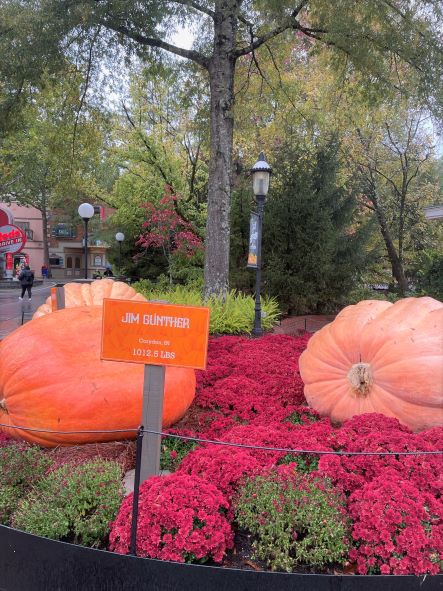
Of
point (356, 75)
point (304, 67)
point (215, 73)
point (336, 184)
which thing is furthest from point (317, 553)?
point (304, 67)

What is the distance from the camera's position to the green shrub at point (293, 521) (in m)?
1.96

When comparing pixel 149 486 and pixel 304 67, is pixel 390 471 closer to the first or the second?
pixel 149 486

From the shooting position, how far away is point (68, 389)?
302 cm

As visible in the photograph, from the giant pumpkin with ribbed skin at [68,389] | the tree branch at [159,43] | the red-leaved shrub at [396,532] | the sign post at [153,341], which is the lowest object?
the red-leaved shrub at [396,532]

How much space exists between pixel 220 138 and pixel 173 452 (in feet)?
23.6

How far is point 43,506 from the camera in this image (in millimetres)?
2242

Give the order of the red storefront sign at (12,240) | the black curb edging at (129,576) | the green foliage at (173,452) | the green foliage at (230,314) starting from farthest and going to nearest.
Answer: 1. the red storefront sign at (12,240)
2. the green foliage at (230,314)
3. the green foliage at (173,452)
4. the black curb edging at (129,576)

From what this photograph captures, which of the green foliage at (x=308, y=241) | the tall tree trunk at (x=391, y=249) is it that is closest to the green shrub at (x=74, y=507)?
the green foliage at (x=308, y=241)

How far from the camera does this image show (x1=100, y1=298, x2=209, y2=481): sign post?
2.47 m

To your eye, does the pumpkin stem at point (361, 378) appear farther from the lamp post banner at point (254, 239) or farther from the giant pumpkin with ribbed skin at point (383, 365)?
the lamp post banner at point (254, 239)

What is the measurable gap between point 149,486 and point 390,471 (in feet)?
3.62

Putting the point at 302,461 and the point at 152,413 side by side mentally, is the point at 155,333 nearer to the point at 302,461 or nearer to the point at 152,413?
the point at 152,413

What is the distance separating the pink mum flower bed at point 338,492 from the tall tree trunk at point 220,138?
19.8 feet

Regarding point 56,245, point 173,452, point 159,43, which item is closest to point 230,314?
point 159,43
